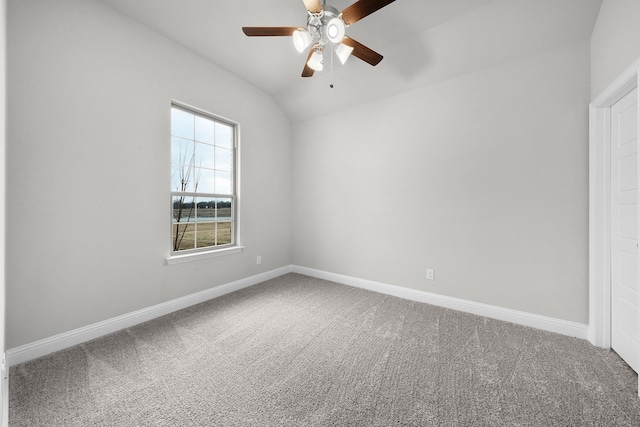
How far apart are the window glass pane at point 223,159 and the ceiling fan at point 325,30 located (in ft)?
5.33

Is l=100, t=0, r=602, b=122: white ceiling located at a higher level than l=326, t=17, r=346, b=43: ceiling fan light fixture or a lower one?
higher

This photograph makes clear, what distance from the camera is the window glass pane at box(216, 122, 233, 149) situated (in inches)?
129

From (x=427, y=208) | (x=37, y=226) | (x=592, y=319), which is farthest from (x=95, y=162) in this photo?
(x=592, y=319)

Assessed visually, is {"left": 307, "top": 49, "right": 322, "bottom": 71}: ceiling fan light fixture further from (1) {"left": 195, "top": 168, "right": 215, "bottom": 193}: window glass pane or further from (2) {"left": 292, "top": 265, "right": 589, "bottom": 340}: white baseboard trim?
(2) {"left": 292, "top": 265, "right": 589, "bottom": 340}: white baseboard trim

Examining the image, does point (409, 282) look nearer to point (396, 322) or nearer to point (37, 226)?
point (396, 322)

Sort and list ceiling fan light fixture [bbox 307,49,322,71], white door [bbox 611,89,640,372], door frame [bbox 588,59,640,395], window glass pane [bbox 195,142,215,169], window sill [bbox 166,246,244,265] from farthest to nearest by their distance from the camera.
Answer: window glass pane [bbox 195,142,215,169], window sill [bbox 166,246,244,265], ceiling fan light fixture [bbox 307,49,322,71], door frame [bbox 588,59,640,395], white door [bbox 611,89,640,372]

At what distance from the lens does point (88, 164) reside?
83.9 inches

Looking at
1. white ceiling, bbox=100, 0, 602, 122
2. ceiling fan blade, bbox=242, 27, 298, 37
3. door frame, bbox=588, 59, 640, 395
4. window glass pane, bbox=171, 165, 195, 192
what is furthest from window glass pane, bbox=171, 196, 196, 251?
door frame, bbox=588, 59, 640, 395

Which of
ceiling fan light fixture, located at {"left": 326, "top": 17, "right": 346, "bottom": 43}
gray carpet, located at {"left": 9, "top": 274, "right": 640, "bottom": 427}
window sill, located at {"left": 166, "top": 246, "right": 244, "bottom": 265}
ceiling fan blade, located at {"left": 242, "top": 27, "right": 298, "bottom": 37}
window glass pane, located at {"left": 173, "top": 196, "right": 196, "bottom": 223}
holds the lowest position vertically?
gray carpet, located at {"left": 9, "top": 274, "right": 640, "bottom": 427}

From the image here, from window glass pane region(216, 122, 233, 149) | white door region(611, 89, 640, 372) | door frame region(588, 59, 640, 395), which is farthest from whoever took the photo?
window glass pane region(216, 122, 233, 149)

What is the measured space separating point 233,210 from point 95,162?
1.55 metres

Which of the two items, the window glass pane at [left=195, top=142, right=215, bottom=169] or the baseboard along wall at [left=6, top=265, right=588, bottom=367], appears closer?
the baseboard along wall at [left=6, top=265, right=588, bottom=367]

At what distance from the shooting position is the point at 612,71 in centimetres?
184

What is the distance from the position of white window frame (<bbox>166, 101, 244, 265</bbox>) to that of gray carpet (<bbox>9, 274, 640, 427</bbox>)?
0.67m
